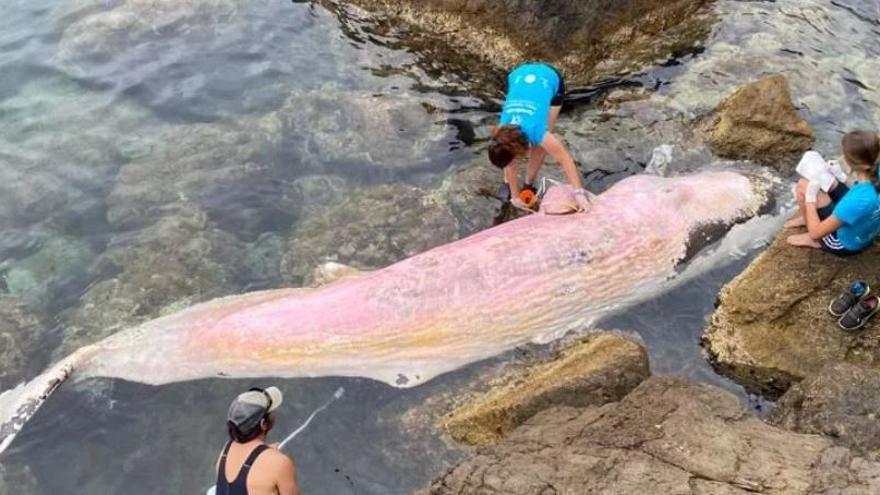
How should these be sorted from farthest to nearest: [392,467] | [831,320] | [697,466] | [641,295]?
[641,295], [831,320], [392,467], [697,466]

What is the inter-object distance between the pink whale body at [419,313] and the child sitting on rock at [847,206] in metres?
0.93

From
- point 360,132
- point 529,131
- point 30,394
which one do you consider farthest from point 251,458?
point 360,132

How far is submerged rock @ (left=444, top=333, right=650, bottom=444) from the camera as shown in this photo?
219 inches

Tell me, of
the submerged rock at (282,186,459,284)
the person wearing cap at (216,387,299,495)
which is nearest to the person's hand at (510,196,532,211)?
the submerged rock at (282,186,459,284)

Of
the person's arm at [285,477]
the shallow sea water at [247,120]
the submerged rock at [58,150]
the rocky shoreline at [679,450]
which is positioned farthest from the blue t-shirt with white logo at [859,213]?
the submerged rock at [58,150]

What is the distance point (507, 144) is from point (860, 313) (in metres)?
3.19

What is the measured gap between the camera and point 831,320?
6.23 m

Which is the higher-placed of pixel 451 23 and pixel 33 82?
pixel 451 23

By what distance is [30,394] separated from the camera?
6.10 metres

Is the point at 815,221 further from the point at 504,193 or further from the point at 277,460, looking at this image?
the point at 277,460

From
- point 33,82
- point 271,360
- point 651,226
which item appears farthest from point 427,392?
point 33,82

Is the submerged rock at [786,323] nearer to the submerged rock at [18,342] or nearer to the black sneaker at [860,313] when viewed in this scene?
the black sneaker at [860,313]

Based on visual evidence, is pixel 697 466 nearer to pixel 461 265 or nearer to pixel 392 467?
pixel 392 467

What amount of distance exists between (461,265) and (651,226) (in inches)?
69.0
